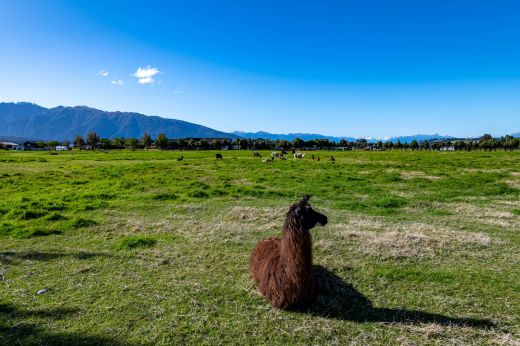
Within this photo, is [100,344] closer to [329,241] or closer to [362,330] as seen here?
[362,330]

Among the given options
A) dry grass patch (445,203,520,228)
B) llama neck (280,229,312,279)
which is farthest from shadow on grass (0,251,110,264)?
dry grass patch (445,203,520,228)

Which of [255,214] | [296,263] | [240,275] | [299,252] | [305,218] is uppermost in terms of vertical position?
[305,218]

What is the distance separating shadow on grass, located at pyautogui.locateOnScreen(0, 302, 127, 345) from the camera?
16.3 ft

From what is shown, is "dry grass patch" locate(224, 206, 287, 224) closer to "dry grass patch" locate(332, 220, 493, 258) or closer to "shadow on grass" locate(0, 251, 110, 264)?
"dry grass patch" locate(332, 220, 493, 258)

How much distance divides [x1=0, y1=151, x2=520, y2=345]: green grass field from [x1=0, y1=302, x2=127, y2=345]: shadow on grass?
27 mm

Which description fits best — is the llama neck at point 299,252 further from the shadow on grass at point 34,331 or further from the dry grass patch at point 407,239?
the dry grass patch at point 407,239

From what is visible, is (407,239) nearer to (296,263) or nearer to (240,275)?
(296,263)

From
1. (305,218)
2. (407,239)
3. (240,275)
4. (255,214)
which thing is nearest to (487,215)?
(407,239)

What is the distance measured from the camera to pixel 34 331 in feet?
17.1

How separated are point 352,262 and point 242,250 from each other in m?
3.20

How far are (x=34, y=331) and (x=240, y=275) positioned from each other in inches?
161

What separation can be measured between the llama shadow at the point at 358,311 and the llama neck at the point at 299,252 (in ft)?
2.68

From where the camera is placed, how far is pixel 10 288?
6.71 meters

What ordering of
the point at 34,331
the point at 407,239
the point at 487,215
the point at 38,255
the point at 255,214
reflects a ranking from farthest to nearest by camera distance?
the point at 255,214, the point at 487,215, the point at 407,239, the point at 38,255, the point at 34,331
